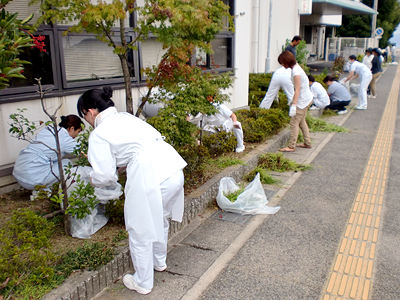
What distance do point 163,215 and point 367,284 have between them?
1.83 metres

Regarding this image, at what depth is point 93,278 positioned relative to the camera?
9.63 feet

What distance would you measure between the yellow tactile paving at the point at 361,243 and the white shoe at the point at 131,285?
1434mm

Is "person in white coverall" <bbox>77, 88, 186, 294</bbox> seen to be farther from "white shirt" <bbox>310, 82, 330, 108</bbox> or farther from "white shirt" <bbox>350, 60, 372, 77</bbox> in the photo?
"white shirt" <bbox>350, 60, 372, 77</bbox>

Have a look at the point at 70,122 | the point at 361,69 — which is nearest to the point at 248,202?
the point at 70,122

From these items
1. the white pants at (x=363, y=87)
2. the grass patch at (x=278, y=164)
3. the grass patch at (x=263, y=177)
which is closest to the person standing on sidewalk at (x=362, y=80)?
the white pants at (x=363, y=87)

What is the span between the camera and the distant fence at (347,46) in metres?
31.5

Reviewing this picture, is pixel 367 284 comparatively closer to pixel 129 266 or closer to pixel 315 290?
pixel 315 290

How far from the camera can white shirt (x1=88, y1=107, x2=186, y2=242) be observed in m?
2.78

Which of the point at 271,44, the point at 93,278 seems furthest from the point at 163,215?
the point at 271,44

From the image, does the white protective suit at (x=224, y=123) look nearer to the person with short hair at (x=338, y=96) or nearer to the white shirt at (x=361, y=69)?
the person with short hair at (x=338, y=96)

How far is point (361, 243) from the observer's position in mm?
3877

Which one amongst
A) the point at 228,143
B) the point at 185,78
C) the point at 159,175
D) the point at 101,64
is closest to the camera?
the point at 159,175

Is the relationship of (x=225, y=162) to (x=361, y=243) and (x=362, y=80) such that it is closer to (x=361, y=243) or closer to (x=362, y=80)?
(x=361, y=243)

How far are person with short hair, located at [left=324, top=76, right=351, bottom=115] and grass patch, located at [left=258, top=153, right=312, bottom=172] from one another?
574 centimetres
